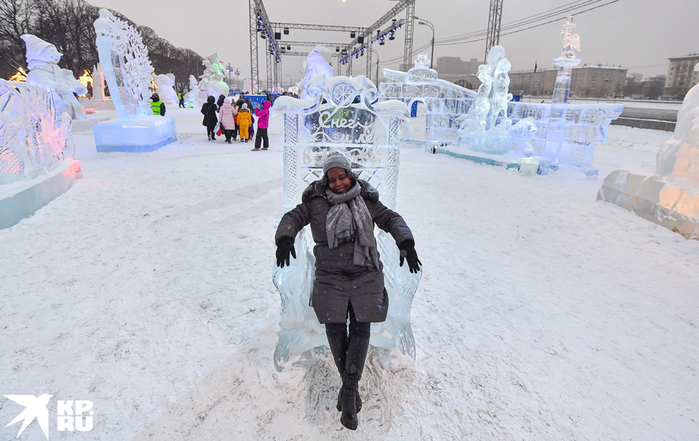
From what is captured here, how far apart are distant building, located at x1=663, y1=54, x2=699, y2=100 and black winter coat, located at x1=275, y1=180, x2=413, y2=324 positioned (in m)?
19.0

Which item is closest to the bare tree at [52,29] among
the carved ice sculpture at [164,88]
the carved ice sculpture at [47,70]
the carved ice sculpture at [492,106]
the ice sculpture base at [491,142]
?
the carved ice sculpture at [164,88]

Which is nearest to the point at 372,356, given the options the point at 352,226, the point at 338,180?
the point at 352,226

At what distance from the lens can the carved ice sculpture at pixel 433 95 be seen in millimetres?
12711

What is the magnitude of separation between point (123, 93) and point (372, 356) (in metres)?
10.9

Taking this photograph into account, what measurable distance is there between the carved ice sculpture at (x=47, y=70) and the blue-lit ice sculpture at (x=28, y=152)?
9.77m

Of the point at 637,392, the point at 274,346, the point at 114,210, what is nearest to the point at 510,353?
the point at 637,392

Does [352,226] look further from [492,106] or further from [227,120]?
[227,120]

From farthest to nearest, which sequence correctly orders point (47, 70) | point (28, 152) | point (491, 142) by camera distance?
point (47, 70) < point (491, 142) < point (28, 152)

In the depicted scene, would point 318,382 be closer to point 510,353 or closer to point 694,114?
point 510,353

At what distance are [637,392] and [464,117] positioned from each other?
11.4 metres

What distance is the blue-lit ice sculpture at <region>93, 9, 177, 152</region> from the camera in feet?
30.8

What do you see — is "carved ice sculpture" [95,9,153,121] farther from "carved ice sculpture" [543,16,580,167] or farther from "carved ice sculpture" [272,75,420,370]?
"carved ice sculpture" [543,16,580,167]

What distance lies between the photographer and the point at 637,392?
7.30 ft

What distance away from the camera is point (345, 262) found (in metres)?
2.07
